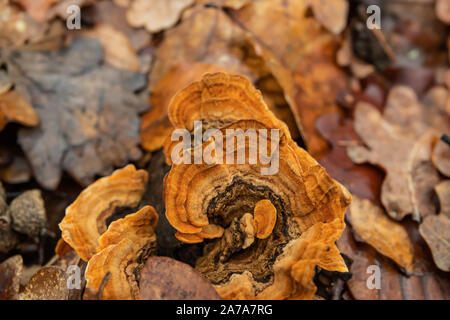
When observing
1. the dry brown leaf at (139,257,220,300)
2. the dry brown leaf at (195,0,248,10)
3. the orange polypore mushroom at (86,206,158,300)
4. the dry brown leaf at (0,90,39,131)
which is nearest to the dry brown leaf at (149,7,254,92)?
the dry brown leaf at (195,0,248,10)

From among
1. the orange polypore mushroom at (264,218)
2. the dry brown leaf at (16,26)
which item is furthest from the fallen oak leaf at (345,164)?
the dry brown leaf at (16,26)

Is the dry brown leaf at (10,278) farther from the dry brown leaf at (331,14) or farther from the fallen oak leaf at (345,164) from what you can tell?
the dry brown leaf at (331,14)

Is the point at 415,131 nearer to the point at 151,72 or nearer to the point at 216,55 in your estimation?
the point at 216,55

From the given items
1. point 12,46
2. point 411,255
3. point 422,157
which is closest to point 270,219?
point 411,255

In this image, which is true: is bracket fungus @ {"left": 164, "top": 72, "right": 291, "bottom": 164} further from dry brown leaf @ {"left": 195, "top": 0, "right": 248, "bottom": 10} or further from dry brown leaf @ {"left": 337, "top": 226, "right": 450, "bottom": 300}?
dry brown leaf @ {"left": 195, "top": 0, "right": 248, "bottom": 10}

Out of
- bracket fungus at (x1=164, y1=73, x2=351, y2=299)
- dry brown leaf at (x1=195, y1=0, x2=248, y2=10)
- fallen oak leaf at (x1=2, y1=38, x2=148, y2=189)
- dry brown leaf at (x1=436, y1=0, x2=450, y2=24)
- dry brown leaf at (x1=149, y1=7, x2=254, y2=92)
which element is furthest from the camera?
dry brown leaf at (x1=436, y1=0, x2=450, y2=24)

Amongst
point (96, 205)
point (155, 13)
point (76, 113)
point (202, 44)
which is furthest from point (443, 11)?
point (96, 205)

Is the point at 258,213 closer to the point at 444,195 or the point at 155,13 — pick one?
the point at 444,195
